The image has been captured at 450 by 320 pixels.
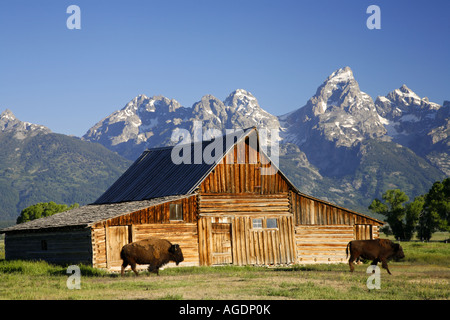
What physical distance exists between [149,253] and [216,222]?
9085 mm

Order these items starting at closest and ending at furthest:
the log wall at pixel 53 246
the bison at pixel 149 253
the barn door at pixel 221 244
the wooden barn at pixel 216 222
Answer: the bison at pixel 149 253 → the log wall at pixel 53 246 → the wooden barn at pixel 216 222 → the barn door at pixel 221 244

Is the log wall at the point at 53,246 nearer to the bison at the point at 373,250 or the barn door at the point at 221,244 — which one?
the barn door at the point at 221,244

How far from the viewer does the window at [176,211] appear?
35250mm

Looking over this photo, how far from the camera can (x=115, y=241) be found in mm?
32938

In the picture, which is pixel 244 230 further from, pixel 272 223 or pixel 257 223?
pixel 272 223

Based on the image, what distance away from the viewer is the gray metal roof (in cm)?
3750

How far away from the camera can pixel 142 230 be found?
111ft

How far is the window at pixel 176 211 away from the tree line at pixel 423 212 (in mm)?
51194

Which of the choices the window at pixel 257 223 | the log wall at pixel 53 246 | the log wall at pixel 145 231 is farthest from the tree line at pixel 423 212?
the log wall at pixel 53 246

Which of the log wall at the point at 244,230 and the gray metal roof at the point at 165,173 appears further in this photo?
the gray metal roof at the point at 165,173

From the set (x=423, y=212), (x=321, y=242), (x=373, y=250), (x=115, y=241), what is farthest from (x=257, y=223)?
(x=423, y=212)

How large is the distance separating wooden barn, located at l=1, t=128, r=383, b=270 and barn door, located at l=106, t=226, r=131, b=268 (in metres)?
0.05

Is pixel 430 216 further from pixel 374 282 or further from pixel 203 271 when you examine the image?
pixel 374 282
